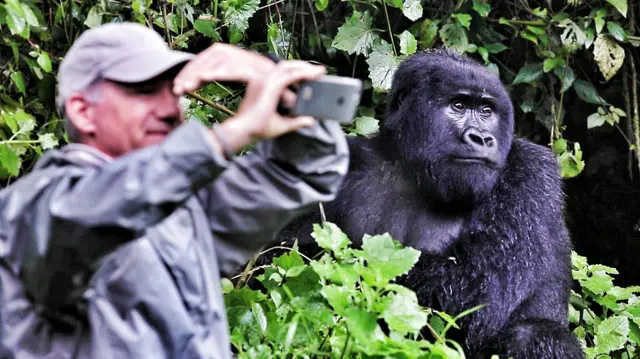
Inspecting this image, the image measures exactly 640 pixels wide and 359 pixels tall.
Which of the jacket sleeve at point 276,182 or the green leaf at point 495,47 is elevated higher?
the jacket sleeve at point 276,182

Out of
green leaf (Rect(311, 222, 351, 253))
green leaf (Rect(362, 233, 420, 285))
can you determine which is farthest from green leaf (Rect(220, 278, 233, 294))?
green leaf (Rect(362, 233, 420, 285))

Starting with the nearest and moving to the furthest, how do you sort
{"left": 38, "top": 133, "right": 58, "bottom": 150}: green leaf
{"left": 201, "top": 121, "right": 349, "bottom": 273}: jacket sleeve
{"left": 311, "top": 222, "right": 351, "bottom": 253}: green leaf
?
{"left": 201, "top": 121, "right": 349, "bottom": 273}: jacket sleeve
{"left": 311, "top": 222, "right": 351, "bottom": 253}: green leaf
{"left": 38, "top": 133, "right": 58, "bottom": 150}: green leaf

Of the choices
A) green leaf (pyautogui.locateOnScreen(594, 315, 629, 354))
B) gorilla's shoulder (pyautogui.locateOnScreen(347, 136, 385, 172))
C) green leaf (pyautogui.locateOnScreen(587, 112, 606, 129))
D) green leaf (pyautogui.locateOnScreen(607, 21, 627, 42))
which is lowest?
green leaf (pyautogui.locateOnScreen(594, 315, 629, 354))

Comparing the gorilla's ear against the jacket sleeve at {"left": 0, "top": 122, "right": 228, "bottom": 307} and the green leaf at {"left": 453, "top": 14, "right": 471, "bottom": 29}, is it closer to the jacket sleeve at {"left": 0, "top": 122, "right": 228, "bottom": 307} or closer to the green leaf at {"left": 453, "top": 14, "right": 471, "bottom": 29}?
the green leaf at {"left": 453, "top": 14, "right": 471, "bottom": 29}

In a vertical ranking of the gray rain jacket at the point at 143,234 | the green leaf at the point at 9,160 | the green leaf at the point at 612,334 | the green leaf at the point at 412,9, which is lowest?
the green leaf at the point at 612,334

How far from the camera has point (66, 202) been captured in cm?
174

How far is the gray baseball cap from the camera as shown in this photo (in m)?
1.94

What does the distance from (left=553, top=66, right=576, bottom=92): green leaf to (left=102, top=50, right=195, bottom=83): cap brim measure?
4099 mm

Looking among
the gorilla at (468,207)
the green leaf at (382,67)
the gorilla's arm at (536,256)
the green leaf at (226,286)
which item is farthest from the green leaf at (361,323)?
the green leaf at (382,67)

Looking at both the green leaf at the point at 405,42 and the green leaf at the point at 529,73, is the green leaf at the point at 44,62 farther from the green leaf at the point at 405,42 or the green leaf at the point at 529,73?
the green leaf at the point at 529,73

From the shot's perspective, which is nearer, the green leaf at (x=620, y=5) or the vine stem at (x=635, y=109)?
the green leaf at (x=620, y=5)

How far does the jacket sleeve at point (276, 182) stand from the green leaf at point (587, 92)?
13.3ft

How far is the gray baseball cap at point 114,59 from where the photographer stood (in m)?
1.94

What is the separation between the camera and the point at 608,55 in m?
5.63
